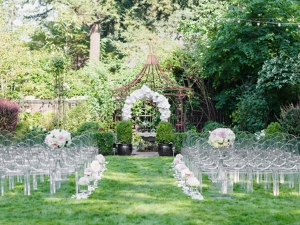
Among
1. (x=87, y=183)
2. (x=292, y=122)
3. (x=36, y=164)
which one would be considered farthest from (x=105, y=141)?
(x=87, y=183)

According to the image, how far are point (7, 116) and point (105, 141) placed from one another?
277cm

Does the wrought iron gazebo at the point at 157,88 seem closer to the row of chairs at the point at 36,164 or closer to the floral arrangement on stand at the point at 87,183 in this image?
the row of chairs at the point at 36,164

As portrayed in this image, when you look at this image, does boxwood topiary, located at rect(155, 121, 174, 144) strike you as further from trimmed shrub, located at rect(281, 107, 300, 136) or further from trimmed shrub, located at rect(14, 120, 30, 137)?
trimmed shrub, located at rect(14, 120, 30, 137)

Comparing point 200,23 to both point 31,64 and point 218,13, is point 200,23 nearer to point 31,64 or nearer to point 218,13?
point 218,13

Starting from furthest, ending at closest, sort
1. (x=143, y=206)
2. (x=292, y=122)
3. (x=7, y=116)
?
(x=7, y=116), (x=292, y=122), (x=143, y=206)

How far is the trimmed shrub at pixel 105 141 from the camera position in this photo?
1430 cm

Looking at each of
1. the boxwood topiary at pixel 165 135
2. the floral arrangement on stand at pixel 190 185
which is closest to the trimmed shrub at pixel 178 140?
the boxwood topiary at pixel 165 135

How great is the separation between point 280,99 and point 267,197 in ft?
29.2

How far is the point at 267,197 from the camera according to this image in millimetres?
7746

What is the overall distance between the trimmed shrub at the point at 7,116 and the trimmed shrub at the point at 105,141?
7.73 feet

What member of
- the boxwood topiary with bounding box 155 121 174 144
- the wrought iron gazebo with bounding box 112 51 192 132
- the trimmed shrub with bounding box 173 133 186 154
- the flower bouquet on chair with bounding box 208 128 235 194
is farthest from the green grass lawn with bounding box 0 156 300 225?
the wrought iron gazebo with bounding box 112 51 192 132

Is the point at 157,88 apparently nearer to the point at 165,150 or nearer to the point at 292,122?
the point at 165,150

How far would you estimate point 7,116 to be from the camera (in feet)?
45.6

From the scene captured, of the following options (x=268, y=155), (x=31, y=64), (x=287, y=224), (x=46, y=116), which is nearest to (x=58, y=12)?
(x=31, y=64)
